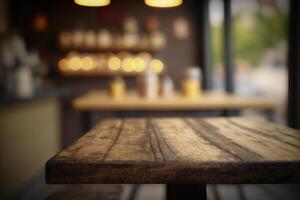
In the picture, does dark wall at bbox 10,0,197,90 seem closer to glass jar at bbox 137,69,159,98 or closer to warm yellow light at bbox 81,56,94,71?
warm yellow light at bbox 81,56,94,71

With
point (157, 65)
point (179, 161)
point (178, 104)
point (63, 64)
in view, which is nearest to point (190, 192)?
point (179, 161)

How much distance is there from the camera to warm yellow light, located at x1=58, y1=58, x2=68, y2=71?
5659 millimetres

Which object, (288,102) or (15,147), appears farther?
(15,147)

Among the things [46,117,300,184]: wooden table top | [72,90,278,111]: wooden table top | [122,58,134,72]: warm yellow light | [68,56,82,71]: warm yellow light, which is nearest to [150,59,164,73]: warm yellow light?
[122,58,134,72]: warm yellow light

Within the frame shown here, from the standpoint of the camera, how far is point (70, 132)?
590 cm

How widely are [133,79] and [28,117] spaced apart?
2.64m

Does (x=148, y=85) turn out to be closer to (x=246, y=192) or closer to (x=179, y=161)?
(x=246, y=192)

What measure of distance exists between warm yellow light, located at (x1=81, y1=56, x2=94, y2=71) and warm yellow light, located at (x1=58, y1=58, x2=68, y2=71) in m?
0.27

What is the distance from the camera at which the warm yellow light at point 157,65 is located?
575 cm

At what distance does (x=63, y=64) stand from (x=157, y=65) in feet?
5.14

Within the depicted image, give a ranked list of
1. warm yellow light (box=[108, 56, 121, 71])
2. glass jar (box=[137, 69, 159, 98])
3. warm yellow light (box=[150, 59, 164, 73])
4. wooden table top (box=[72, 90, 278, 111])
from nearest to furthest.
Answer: wooden table top (box=[72, 90, 278, 111]) < glass jar (box=[137, 69, 159, 98]) < warm yellow light (box=[108, 56, 121, 71]) < warm yellow light (box=[150, 59, 164, 73])

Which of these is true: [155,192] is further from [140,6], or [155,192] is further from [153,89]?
[140,6]

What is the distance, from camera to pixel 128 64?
568 centimetres

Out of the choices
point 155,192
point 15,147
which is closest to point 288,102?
point 155,192
